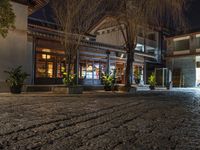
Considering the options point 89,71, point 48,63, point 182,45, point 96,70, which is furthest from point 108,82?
point 182,45

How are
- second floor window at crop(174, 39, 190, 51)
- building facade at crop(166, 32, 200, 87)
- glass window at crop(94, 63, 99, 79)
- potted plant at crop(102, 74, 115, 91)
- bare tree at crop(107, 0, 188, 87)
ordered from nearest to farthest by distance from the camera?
bare tree at crop(107, 0, 188, 87) → potted plant at crop(102, 74, 115, 91) → glass window at crop(94, 63, 99, 79) → building facade at crop(166, 32, 200, 87) → second floor window at crop(174, 39, 190, 51)

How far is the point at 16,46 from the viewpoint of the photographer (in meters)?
13.6

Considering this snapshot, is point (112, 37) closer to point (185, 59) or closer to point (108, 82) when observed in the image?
point (185, 59)

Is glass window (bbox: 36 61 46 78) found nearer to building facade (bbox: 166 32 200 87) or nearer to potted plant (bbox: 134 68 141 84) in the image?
potted plant (bbox: 134 68 141 84)

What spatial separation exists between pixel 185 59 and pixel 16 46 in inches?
848

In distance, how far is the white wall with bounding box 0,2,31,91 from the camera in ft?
42.2

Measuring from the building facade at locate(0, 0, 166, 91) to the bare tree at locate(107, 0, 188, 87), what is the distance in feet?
2.45

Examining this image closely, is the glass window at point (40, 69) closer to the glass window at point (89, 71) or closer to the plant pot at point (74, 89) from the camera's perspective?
the glass window at point (89, 71)

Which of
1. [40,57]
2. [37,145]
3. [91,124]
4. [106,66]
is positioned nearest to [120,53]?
[106,66]

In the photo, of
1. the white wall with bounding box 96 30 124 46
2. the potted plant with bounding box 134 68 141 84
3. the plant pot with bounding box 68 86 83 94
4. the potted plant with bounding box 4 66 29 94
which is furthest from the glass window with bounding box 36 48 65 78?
the white wall with bounding box 96 30 124 46

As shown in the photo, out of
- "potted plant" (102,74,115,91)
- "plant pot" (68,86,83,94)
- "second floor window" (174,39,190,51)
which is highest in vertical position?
"second floor window" (174,39,190,51)

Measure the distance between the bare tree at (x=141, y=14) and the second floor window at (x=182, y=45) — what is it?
1640 cm

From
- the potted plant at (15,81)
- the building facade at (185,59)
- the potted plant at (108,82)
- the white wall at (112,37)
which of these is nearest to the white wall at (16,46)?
the potted plant at (15,81)

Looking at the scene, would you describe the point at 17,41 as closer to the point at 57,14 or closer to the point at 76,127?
the point at 57,14
